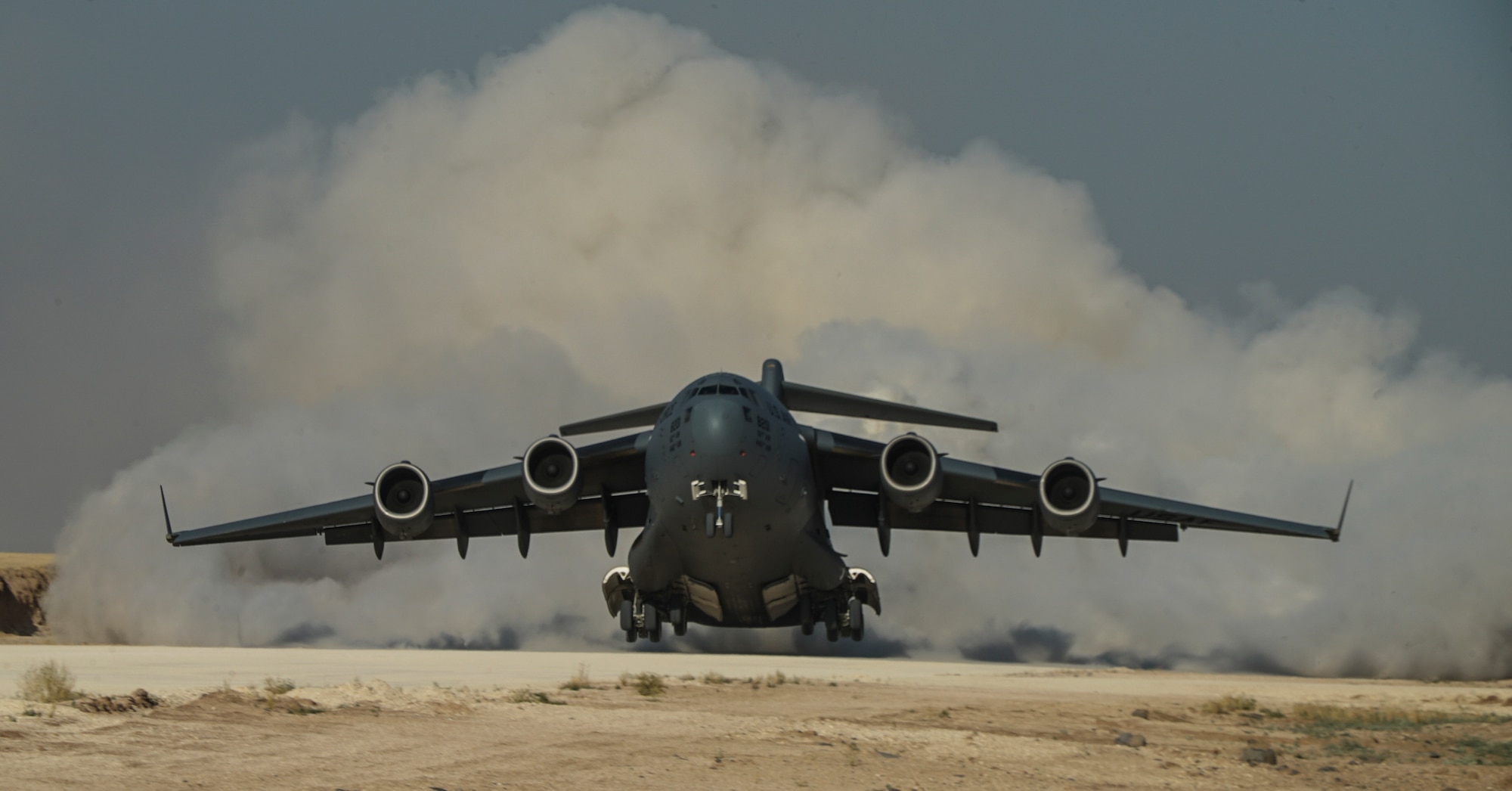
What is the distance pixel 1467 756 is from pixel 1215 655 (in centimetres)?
3021

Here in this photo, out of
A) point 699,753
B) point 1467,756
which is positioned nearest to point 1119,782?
point 699,753

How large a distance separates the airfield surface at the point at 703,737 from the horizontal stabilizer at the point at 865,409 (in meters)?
4.64

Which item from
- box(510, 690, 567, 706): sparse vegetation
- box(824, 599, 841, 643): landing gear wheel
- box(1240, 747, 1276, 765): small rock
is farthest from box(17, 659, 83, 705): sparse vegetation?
box(824, 599, 841, 643): landing gear wheel

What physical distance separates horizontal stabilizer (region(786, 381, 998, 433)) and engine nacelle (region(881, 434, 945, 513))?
7.69ft

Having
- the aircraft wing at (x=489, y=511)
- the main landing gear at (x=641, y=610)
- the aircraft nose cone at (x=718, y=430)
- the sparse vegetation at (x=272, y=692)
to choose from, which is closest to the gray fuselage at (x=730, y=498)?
the aircraft nose cone at (x=718, y=430)

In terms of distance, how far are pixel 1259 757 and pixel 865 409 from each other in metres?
12.5

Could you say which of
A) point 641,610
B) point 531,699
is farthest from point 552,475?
point 531,699

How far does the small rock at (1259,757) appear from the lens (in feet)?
38.2

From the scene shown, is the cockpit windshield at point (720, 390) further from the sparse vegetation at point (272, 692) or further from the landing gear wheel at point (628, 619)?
the sparse vegetation at point (272, 692)

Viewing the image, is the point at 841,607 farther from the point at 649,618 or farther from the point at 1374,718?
the point at 1374,718

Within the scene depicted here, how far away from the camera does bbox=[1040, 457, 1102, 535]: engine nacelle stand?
19.2 metres

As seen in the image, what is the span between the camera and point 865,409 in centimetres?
2348

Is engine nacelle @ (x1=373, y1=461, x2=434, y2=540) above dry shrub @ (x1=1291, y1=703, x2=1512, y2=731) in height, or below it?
above

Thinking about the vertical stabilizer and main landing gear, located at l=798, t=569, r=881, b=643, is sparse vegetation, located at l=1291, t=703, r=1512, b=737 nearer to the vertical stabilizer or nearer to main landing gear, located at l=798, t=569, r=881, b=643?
main landing gear, located at l=798, t=569, r=881, b=643
